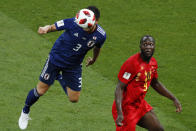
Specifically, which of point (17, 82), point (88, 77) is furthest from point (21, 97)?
point (88, 77)

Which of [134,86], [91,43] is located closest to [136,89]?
[134,86]

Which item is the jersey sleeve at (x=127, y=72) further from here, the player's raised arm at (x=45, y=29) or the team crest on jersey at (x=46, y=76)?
the team crest on jersey at (x=46, y=76)

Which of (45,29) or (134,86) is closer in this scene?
(134,86)

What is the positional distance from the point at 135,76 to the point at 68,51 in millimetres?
1920

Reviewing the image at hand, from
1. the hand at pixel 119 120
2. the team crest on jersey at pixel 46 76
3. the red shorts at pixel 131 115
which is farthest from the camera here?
the team crest on jersey at pixel 46 76

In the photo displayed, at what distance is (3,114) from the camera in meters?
9.59

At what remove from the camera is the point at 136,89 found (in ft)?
24.1

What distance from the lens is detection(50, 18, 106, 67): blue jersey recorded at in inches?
340

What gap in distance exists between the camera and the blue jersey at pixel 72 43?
8625mm

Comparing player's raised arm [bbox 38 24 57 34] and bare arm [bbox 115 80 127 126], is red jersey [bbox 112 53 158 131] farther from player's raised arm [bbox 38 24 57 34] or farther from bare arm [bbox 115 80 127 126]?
player's raised arm [bbox 38 24 57 34]

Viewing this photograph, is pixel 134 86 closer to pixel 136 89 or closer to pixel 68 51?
pixel 136 89

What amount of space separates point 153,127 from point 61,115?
283 cm

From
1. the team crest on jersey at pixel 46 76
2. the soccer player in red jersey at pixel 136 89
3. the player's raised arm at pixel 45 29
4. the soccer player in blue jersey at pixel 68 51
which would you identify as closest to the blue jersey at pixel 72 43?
the soccer player in blue jersey at pixel 68 51

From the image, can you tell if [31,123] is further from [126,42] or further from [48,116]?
[126,42]
